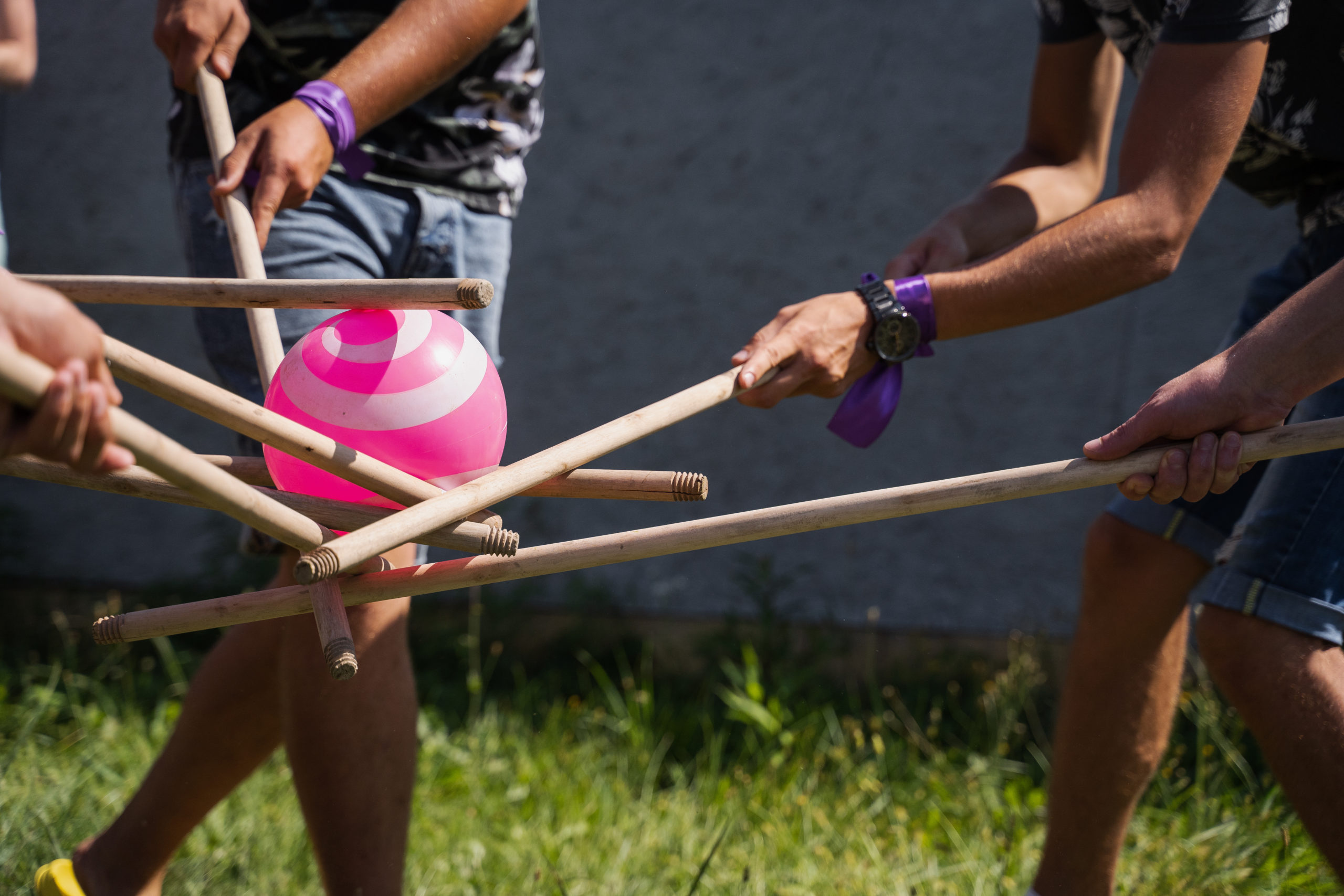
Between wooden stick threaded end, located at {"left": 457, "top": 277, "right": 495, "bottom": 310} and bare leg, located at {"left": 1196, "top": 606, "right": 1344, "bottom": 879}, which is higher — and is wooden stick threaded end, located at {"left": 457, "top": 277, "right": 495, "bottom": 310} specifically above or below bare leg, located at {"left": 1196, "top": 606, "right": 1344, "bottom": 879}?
above

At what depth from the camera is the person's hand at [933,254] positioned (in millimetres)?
1930

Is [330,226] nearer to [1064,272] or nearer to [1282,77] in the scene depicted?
[1064,272]

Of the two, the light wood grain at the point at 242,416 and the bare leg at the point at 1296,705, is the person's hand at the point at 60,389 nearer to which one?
the light wood grain at the point at 242,416

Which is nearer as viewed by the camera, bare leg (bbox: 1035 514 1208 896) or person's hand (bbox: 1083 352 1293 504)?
person's hand (bbox: 1083 352 1293 504)

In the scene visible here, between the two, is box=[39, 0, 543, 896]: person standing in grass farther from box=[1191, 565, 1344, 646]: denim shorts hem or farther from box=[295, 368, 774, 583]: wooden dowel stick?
box=[1191, 565, 1344, 646]: denim shorts hem

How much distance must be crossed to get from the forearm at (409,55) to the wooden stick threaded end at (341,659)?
867 mm

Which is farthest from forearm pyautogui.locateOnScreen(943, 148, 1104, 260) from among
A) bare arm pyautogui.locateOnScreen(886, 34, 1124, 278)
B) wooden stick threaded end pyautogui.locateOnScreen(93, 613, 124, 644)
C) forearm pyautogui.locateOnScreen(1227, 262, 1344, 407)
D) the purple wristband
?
wooden stick threaded end pyautogui.locateOnScreen(93, 613, 124, 644)

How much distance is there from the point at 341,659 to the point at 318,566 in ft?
0.38

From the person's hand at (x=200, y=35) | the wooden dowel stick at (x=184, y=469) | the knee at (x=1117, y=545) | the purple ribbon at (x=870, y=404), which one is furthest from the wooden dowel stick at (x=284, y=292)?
the knee at (x=1117, y=545)

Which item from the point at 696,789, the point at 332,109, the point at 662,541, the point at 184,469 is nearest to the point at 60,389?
the point at 184,469

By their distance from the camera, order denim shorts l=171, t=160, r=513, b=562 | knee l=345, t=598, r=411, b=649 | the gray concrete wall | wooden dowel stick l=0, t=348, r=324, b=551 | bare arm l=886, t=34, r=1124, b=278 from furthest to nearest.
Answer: the gray concrete wall, bare arm l=886, t=34, r=1124, b=278, denim shorts l=171, t=160, r=513, b=562, knee l=345, t=598, r=411, b=649, wooden dowel stick l=0, t=348, r=324, b=551

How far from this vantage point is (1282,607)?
60.9 inches

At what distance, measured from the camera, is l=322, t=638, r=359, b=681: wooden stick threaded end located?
1.08 meters

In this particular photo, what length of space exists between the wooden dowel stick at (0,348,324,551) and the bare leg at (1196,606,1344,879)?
1.31 m
